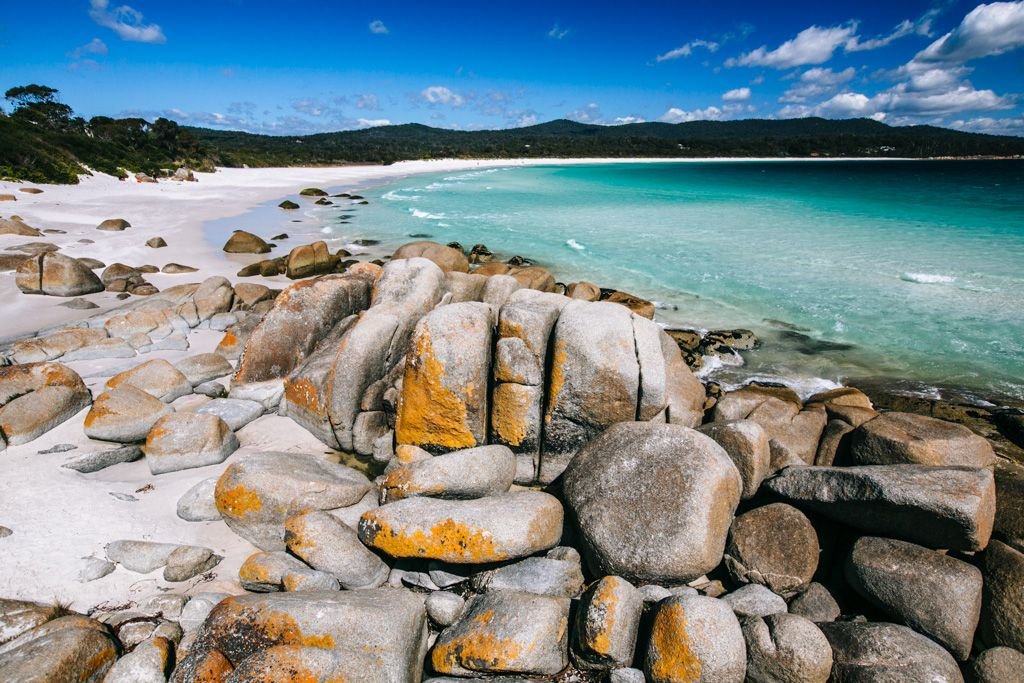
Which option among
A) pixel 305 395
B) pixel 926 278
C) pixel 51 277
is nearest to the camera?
pixel 305 395

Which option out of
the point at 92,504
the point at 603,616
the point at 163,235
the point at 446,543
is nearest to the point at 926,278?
the point at 603,616

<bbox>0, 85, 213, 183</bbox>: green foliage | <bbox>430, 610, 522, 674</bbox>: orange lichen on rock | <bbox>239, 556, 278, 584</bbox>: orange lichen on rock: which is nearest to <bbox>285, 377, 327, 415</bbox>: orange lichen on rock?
<bbox>239, 556, 278, 584</bbox>: orange lichen on rock

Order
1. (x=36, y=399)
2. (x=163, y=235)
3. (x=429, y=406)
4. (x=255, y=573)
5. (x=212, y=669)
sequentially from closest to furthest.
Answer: (x=212, y=669), (x=255, y=573), (x=429, y=406), (x=36, y=399), (x=163, y=235)

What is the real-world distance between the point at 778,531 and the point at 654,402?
178 cm

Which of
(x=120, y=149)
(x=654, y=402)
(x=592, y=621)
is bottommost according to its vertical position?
(x=592, y=621)

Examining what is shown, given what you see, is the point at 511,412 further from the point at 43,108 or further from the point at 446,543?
the point at 43,108

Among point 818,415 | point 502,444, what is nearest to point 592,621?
point 502,444

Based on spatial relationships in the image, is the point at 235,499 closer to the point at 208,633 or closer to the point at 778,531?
the point at 208,633

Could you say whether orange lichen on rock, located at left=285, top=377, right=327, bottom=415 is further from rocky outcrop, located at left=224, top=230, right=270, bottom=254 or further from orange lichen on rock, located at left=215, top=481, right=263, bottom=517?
rocky outcrop, located at left=224, top=230, right=270, bottom=254

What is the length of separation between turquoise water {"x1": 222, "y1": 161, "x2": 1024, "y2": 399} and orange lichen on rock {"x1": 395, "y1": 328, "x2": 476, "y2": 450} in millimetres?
6615

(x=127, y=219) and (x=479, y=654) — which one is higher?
(x=127, y=219)

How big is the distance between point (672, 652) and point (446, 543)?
1.97 metres

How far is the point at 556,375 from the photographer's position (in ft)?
19.8

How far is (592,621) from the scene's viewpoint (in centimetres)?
391
